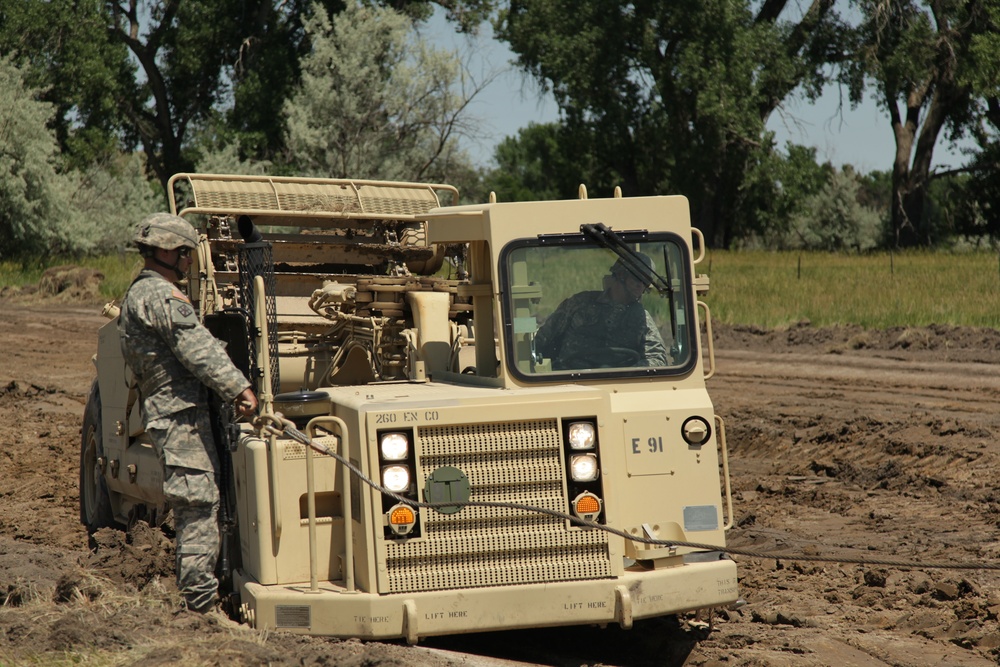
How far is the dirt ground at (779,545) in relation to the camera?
5805 mm

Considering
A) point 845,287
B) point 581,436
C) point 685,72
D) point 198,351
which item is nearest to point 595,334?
point 581,436

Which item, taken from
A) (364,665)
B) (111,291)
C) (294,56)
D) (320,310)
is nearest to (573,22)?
(294,56)

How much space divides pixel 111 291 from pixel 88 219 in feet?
26.7

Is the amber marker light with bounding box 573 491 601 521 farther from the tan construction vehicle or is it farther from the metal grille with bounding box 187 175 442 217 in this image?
the metal grille with bounding box 187 175 442 217

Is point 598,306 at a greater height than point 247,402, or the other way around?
point 598,306

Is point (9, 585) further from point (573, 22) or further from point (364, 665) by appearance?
point (573, 22)

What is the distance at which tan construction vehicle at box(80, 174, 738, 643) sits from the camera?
5949 mm

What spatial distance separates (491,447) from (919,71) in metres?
38.4

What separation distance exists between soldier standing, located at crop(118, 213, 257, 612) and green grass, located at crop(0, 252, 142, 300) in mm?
22548

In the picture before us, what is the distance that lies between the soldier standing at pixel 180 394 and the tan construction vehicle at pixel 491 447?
0.63 ft

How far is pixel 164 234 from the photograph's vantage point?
6500mm

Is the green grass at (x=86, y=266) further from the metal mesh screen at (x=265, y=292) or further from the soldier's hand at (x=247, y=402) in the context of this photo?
the soldier's hand at (x=247, y=402)

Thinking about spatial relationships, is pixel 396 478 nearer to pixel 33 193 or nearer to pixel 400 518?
pixel 400 518

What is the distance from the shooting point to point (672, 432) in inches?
262
